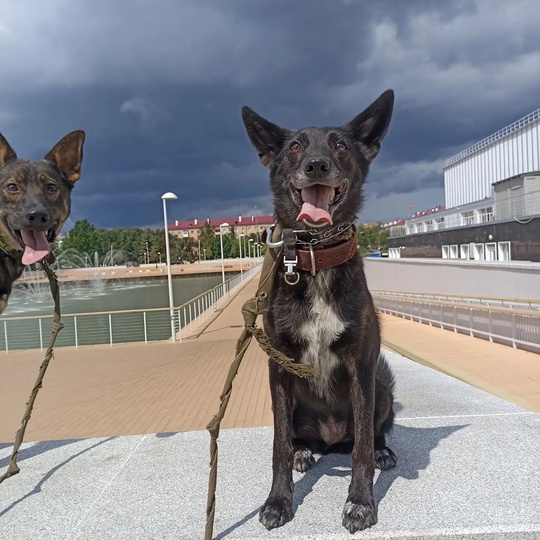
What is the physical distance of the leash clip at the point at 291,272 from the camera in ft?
7.66

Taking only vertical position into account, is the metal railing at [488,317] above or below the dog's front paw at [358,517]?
below

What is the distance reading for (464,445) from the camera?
3.22 meters

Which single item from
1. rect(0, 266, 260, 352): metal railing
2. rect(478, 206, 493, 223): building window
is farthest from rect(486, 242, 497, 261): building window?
rect(0, 266, 260, 352): metal railing

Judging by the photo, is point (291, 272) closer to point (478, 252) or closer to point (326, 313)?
point (326, 313)

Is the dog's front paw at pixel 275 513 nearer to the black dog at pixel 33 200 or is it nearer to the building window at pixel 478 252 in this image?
the black dog at pixel 33 200

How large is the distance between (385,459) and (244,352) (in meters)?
1.35

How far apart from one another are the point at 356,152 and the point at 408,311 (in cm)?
1741

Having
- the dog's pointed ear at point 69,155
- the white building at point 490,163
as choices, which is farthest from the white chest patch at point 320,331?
the white building at point 490,163

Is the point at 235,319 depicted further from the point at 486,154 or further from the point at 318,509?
the point at 486,154

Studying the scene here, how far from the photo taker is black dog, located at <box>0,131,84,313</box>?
2.69 meters

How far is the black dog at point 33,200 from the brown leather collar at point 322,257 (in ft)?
4.94

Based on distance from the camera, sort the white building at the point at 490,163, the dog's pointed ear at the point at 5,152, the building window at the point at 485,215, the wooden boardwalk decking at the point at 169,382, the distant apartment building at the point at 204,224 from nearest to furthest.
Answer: the dog's pointed ear at the point at 5,152 < the wooden boardwalk decking at the point at 169,382 < the building window at the point at 485,215 < the white building at the point at 490,163 < the distant apartment building at the point at 204,224

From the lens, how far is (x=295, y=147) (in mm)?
2535

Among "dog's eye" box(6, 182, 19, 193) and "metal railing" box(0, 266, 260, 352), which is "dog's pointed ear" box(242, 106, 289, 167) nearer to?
"dog's eye" box(6, 182, 19, 193)
